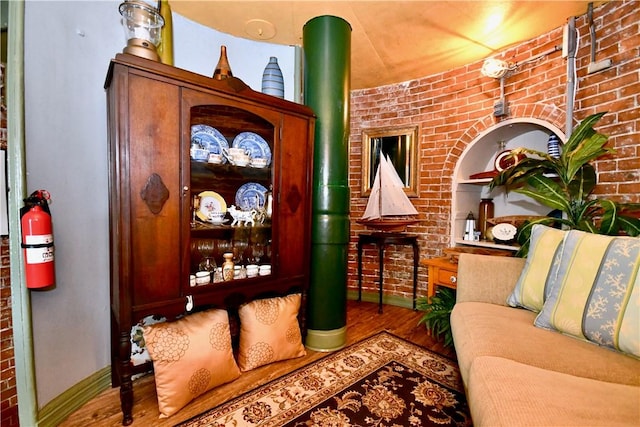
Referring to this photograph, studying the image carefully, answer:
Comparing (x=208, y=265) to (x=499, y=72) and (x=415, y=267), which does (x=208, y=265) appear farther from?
(x=499, y=72)

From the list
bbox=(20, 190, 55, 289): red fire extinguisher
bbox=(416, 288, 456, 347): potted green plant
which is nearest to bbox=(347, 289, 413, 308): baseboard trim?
bbox=(416, 288, 456, 347): potted green plant

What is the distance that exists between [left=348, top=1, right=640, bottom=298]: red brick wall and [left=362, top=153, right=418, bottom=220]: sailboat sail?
234 mm

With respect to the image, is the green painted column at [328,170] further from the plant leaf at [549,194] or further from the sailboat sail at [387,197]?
the plant leaf at [549,194]

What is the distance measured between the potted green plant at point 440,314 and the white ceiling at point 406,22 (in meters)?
1.92

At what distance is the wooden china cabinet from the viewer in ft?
3.96

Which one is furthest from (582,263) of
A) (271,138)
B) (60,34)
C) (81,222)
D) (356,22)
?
(60,34)

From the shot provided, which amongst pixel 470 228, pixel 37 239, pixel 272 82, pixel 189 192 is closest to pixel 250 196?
pixel 189 192

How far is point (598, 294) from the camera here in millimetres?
1053

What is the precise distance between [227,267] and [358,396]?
938 mm

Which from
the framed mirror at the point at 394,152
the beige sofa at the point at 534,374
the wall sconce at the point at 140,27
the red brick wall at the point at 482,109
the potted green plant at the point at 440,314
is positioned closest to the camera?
the beige sofa at the point at 534,374

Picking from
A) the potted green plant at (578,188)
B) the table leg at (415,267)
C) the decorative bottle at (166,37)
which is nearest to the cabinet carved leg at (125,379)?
the decorative bottle at (166,37)

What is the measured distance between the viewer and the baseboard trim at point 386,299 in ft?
9.11

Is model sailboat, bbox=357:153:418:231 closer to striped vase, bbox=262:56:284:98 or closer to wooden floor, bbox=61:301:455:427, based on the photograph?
wooden floor, bbox=61:301:455:427

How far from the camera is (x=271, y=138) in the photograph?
1.66m
